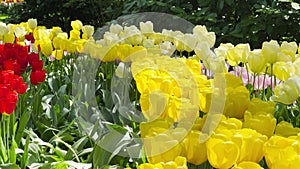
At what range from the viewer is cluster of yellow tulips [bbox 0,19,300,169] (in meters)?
1.12

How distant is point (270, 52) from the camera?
1931 mm

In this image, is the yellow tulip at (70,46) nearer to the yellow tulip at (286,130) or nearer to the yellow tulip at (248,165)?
the yellow tulip at (286,130)

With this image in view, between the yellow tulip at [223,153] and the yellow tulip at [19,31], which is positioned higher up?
the yellow tulip at [19,31]

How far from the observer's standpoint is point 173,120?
1413 millimetres

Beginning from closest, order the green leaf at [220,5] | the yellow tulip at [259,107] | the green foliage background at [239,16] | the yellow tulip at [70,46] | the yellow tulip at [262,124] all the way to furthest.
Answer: the yellow tulip at [262,124]
the yellow tulip at [259,107]
the yellow tulip at [70,46]
the green foliage background at [239,16]
the green leaf at [220,5]

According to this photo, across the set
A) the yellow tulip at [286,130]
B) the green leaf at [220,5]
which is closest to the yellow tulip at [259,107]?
the yellow tulip at [286,130]

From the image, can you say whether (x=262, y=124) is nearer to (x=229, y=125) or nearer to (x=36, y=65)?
(x=229, y=125)

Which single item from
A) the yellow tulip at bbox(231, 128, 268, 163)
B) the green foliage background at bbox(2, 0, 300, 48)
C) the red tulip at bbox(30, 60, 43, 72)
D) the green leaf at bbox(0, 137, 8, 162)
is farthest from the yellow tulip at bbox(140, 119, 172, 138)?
the green foliage background at bbox(2, 0, 300, 48)

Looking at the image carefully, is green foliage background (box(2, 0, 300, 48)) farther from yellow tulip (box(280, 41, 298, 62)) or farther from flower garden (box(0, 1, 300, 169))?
yellow tulip (box(280, 41, 298, 62))

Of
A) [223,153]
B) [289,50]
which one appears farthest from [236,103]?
[289,50]

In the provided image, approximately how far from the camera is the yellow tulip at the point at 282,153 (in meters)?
1.04

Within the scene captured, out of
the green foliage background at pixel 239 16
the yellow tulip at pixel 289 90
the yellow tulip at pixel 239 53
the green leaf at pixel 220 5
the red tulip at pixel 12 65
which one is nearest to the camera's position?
the yellow tulip at pixel 289 90

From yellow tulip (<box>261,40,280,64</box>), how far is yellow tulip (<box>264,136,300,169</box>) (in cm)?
84

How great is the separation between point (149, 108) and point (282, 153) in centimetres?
49
